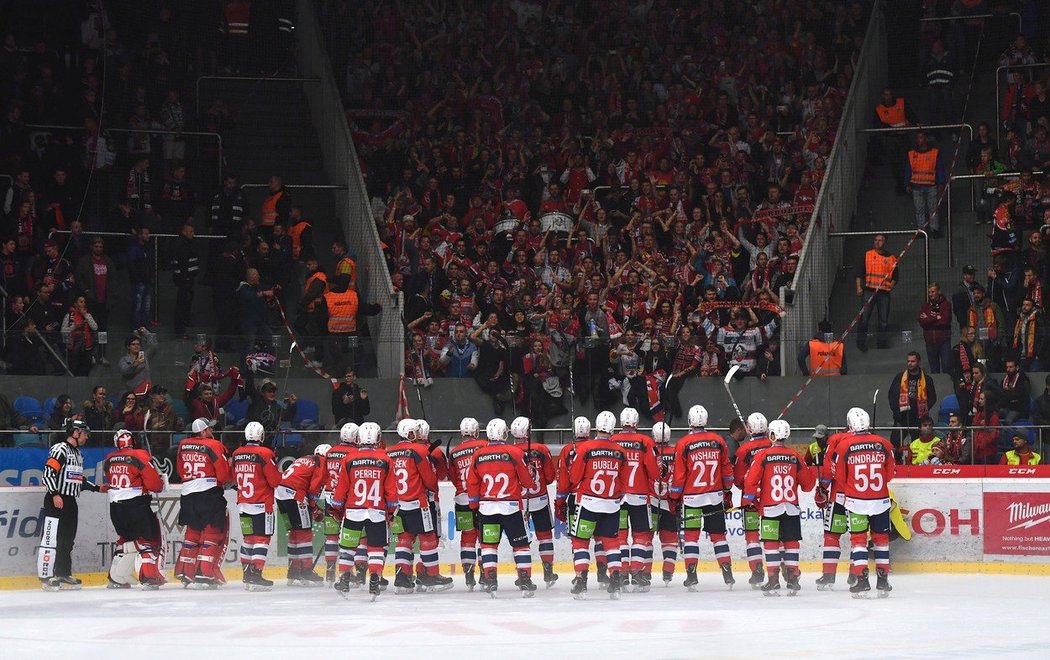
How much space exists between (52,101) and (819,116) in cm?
1176

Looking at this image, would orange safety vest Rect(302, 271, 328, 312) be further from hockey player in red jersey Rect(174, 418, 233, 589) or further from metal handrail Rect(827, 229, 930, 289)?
metal handrail Rect(827, 229, 930, 289)

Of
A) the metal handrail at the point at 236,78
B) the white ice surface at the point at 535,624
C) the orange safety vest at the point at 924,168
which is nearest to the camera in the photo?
the white ice surface at the point at 535,624

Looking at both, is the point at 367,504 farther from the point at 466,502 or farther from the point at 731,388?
the point at 731,388

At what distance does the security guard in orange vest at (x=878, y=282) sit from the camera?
23312 mm

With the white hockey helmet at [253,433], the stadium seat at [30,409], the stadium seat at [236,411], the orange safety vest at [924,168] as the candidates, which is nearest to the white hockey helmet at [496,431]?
the white hockey helmet at [253,433]

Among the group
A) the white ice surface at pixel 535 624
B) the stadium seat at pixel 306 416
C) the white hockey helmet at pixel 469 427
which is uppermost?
the stadium seat at pixel 306 416

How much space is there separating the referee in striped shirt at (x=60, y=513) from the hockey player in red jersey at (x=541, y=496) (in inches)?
190

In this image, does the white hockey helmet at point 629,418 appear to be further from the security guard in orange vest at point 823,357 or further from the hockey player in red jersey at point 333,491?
the security guard in orange vest at point 823,357

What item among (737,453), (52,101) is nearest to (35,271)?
(52,101)

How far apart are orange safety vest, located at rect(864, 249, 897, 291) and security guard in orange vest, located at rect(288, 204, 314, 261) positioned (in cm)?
807

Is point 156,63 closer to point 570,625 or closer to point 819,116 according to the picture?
point 819,116

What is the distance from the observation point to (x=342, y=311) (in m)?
22.8

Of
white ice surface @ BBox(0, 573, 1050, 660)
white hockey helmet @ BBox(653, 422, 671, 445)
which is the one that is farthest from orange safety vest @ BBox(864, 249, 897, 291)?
white ice surface @ BBox(0, 573, 1050, 660)

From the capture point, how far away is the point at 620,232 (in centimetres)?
2516
